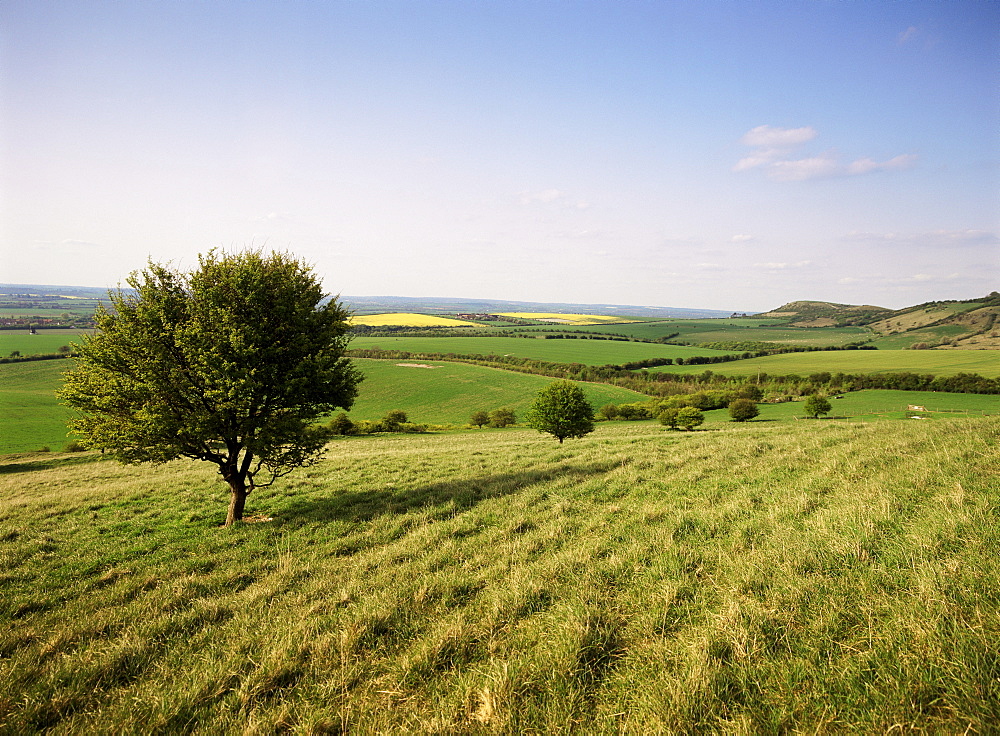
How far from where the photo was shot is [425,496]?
488 inches

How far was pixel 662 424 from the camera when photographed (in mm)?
58875

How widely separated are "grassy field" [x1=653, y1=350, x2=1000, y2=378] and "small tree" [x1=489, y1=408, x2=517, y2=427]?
5304 centimetres

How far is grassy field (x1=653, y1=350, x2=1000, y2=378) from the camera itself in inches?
3172

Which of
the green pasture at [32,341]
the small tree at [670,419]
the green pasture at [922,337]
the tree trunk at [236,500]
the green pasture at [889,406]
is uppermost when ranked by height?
the green pasture at [922,337]

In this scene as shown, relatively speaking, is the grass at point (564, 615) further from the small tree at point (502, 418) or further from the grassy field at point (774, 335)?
the grassy field at point (774, 335)

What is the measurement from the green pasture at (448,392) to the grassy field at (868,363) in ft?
111

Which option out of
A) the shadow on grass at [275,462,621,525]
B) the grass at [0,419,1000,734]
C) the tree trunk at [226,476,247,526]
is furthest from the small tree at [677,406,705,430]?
the tree trunk at [226,476,247,526]

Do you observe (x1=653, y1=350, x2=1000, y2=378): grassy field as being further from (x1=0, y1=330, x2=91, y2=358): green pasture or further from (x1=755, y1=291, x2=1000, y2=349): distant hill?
(x1=0, y1=330, x2=91, y2=358): green pasture

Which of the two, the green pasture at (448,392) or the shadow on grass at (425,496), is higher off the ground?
the shadow on grass at (425,496)

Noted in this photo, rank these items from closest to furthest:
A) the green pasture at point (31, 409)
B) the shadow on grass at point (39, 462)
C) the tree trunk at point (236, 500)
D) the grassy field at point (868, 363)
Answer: the tree trunk at point (236, 500) < the shadow on grass at point (39, 462) < the green pasture at point (31, 409) < the grassy field at point (868, 363)

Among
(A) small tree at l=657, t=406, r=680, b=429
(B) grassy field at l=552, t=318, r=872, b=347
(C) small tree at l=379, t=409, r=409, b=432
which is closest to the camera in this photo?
(A) small tree at l=657, t=406, r=680, b=429

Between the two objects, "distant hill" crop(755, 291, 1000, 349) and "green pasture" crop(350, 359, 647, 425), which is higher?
"distant hill" crop(755, 291, 1000, 349)

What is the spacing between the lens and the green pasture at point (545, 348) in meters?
120

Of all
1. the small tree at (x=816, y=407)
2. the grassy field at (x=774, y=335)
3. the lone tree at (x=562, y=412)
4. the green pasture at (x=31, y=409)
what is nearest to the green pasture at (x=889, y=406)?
the small tree at (x=816, y=407)
